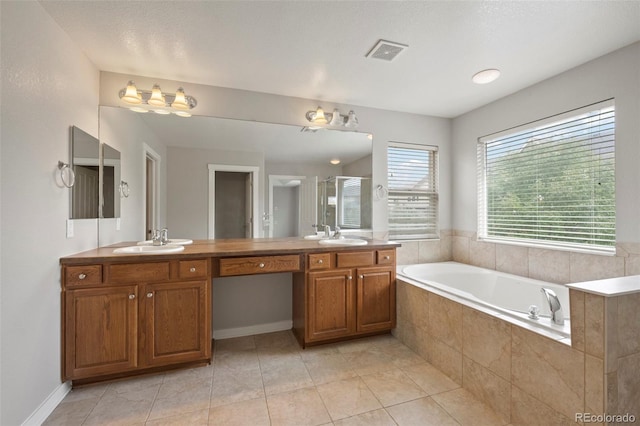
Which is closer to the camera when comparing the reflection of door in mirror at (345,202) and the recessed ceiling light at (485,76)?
the recessed ceiling light at (485,76)

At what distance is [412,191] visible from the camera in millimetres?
3406

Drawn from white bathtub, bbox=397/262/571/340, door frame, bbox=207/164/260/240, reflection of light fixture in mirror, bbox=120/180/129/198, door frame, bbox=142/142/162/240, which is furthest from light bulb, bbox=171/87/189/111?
white bathtub, bbox=397/262/571/340

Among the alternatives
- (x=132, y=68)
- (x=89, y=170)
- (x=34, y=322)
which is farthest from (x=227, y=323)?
(x=132, y=68)

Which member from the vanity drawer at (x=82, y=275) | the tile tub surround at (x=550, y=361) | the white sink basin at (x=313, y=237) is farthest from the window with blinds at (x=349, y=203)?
the vanity drawer at (x=82, y=275)

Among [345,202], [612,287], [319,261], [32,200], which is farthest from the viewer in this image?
[345,202]

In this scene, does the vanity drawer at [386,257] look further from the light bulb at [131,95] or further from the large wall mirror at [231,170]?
the light bulb at [131,95]

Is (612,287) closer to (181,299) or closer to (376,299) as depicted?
(376,299)

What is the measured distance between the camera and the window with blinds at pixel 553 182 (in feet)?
7.07

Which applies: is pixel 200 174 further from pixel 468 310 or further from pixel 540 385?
pixel 540 385

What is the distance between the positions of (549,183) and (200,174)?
10.2ft

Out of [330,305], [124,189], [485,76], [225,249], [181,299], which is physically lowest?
[330,305]

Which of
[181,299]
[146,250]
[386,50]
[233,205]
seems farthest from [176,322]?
[386,50]

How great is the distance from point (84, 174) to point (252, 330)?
185 cm

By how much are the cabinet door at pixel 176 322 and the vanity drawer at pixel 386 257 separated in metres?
1.46
